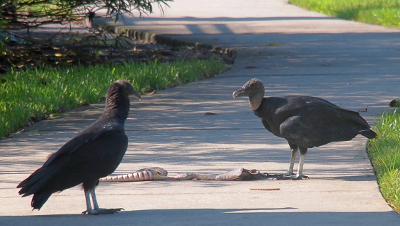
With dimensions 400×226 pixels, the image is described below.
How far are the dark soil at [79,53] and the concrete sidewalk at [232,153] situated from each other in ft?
4.18

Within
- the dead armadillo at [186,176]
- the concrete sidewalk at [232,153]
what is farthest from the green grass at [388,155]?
the dead armadillo at [186,176]

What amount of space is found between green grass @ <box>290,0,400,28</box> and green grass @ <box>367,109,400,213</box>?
10.3 meters

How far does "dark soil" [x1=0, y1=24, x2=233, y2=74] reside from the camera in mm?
10750

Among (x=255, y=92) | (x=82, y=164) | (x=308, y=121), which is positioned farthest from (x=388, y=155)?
(x=82, y=164)

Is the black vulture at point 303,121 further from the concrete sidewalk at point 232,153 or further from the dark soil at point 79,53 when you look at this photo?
the dark soil at point 79,53

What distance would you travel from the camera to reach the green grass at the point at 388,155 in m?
4.45

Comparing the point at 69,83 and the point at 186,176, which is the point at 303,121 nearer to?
the point at 186,176

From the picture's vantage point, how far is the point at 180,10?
73.9ft

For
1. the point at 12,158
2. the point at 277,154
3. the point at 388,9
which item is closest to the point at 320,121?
the point at 277,154

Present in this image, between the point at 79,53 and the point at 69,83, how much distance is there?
314 centimetres

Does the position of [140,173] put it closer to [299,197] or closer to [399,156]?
[299,197]

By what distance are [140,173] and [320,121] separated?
1.37 m

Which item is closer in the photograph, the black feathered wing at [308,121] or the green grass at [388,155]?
the green grass at [388,155]

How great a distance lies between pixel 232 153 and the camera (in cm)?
576
